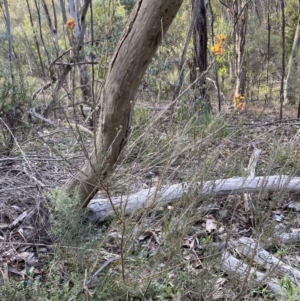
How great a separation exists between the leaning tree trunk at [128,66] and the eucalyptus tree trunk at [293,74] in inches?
272

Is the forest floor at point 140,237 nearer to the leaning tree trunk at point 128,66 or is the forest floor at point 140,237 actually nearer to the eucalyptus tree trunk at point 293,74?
the leaning tree trunk at point 128,66

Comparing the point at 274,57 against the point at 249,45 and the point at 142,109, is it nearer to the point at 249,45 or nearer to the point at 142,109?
the point at 249,45

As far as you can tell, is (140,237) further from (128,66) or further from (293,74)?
(293,74)

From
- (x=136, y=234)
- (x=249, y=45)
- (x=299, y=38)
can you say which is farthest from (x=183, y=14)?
(x=136, y=234)

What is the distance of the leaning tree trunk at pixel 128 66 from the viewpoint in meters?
1.80

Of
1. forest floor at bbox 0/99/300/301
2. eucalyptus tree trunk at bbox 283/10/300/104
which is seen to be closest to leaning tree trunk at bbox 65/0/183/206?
forest floor at bbox 0/99/300/301

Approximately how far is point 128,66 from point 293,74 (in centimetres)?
755

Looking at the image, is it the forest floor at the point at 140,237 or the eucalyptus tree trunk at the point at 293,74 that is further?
the eucalyptus tree trunk at the point at 293,74

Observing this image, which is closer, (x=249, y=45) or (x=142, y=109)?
(x=142, y=109)

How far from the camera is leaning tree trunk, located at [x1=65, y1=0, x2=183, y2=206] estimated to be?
5.89ft

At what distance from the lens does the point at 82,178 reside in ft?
7.13

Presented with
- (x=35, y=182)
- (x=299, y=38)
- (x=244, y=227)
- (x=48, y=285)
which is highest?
(x=299, y=38)

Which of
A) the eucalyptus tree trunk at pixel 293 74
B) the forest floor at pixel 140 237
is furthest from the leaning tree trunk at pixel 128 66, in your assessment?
the eucalyptus tree trunk at pixel 293 74

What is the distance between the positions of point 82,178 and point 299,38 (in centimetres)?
808
